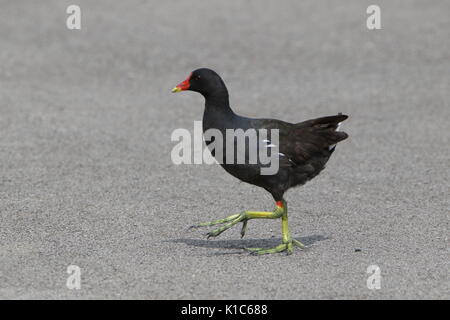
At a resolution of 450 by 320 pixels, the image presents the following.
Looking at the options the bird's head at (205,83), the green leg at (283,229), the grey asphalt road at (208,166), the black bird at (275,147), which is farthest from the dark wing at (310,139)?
the grey asphalt road at (208,166)

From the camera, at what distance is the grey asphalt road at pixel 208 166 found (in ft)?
20.1

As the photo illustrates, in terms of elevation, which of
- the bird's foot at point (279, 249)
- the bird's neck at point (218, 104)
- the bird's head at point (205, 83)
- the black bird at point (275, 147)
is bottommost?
the bird's foot at point (279, 249)

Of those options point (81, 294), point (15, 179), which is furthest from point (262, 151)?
point (15, 179)

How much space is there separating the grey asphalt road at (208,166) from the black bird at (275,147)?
1.07ft

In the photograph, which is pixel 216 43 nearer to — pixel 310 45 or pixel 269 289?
pixel 310 45

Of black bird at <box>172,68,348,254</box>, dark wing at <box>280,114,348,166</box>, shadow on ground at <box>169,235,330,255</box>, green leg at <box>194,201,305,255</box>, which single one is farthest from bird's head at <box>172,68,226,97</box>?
shadow on ground at <box>169,235,330,255</box>

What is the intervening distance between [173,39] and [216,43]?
717mm

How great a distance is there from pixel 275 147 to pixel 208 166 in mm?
2732

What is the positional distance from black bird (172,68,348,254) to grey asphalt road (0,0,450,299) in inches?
12.8

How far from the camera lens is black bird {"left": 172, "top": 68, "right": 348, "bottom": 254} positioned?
654 cm

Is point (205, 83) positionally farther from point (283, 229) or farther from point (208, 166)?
point (208, 166)

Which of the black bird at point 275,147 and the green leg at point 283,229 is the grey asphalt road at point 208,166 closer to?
the green leg at point 283,229

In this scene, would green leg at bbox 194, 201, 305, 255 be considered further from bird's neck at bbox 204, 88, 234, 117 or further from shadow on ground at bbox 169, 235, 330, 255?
bird's neck at bbox 204, 88, 234, 117

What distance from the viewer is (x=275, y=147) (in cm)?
662
